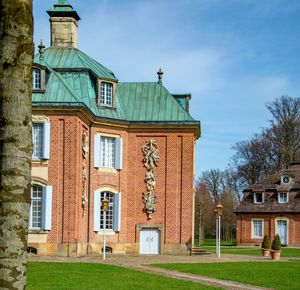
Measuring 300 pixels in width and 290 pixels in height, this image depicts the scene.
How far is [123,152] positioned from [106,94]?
10.2ft

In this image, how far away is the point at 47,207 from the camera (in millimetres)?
28922

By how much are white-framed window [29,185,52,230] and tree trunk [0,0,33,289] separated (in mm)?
24832

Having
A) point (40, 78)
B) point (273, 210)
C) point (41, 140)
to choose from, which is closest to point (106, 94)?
point (40, 78)

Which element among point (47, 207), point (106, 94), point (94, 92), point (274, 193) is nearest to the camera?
point (47, 207)

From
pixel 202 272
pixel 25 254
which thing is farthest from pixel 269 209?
pixel 25 254

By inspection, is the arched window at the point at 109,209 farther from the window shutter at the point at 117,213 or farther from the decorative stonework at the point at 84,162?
the decorative stonework at the point at 84,162

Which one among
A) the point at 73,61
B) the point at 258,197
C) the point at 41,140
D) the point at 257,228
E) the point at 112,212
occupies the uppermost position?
the point at 73,61

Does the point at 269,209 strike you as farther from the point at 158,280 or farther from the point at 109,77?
the point at 158,280

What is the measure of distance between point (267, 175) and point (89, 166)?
34.2 meters

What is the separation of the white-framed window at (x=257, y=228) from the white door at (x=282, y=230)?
4.83ft

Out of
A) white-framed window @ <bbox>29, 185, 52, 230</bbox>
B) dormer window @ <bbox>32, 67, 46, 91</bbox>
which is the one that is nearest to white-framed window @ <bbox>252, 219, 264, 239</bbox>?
white-framed window @ <bbox>29, 185, 52, 230</bbox>

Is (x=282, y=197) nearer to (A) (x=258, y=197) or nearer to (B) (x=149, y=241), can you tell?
(A) (x=258, y=197)

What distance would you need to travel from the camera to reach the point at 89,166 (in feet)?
106

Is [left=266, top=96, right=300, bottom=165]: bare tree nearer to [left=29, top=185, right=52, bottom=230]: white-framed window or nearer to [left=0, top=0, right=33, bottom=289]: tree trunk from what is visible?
[left=29, top=185, right=52, bottom=230]: white-framed window
